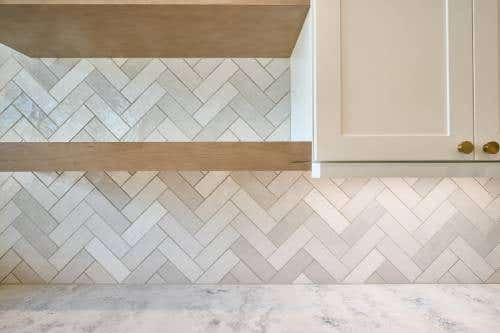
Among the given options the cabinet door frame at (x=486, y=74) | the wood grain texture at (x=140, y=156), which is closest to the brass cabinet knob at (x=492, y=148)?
the cabinet door frame at (x=486, y=74)

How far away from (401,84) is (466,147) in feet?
0.77

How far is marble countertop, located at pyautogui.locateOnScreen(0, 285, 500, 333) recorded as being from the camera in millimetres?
1070

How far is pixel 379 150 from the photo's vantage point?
1.00 metres

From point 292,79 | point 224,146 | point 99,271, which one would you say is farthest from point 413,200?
point 99,271

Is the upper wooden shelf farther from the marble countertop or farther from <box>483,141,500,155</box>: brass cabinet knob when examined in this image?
the marble countertop

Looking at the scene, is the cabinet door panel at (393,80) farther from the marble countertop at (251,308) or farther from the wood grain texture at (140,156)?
the marble countertop at (251,308)

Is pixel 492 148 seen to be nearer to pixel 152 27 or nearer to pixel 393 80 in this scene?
pixel 393 80

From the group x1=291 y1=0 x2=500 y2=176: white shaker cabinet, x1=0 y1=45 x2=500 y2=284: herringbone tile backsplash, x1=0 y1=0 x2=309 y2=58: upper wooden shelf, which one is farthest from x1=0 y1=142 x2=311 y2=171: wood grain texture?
x1=0 y1=45 x2=500 y2=284: herringbone tile backsplash

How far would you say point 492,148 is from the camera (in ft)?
3.28

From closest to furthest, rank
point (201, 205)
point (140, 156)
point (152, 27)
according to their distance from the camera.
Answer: point (140, 156)
point (152, 27)
point (201, 205)

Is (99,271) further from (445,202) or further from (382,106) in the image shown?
(445,202)

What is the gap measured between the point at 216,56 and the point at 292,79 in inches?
11.5

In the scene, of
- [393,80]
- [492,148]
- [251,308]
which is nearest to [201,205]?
[251,308]

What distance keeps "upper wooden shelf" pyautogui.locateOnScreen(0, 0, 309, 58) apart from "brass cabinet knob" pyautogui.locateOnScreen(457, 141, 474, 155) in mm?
544
